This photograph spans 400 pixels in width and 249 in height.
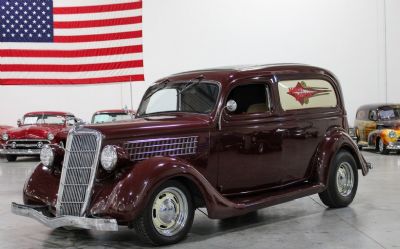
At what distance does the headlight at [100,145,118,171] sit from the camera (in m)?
4.96

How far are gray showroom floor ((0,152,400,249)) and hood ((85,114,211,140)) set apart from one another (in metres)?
1.06

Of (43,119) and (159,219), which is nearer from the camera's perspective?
(159,219)

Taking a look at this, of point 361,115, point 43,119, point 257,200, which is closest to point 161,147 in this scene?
point 257,200

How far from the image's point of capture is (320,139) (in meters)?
6.70

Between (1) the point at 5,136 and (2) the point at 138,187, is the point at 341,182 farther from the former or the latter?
(1) the point at 5,136

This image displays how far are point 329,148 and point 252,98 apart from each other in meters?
1.21

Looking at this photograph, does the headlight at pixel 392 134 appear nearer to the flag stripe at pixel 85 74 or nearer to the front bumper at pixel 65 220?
the flag stripe at pixel 85 74

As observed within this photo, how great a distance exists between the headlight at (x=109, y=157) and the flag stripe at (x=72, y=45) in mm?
12308

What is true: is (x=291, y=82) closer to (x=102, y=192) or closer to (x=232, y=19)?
(x=102, y=192)

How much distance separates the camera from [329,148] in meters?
6.64

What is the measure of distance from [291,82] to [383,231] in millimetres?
2021

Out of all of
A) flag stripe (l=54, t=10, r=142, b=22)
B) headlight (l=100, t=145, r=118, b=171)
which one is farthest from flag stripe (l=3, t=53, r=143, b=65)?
headlight (l=100, t=145, r=118, b=171)

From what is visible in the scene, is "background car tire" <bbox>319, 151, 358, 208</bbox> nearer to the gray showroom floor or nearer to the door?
the gray showroom floor

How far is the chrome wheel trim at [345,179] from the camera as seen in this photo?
6.90 meters
